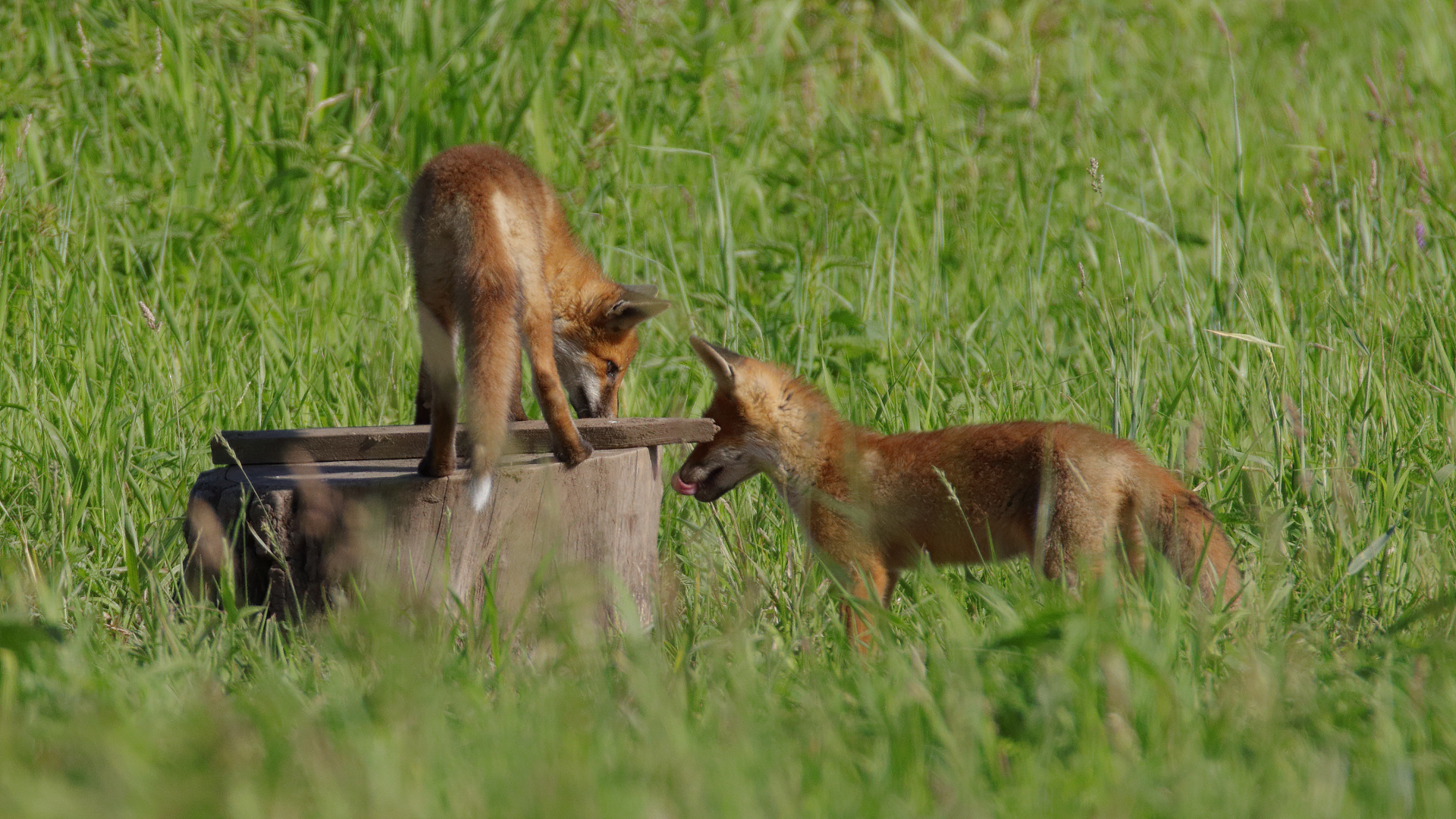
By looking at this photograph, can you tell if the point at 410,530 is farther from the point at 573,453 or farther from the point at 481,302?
the point at 481,302

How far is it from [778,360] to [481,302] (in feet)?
7.00

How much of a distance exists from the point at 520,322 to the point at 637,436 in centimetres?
53

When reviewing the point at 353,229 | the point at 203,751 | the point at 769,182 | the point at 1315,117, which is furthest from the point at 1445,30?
the point at 203,751

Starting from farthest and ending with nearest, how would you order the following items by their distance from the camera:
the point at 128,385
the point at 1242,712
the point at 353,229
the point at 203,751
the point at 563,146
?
the point at 563,146
the point at 353,229
the point at 128,385
the point at 1242,712
the point at 203,751

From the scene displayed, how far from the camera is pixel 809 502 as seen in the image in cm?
446

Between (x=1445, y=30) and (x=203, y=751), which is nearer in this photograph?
(x=203, y=751)

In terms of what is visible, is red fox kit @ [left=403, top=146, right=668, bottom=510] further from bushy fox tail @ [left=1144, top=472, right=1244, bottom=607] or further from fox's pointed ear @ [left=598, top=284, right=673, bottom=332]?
bushy fox tail @ [left=1144, top=472, right=1244, bottom=607]

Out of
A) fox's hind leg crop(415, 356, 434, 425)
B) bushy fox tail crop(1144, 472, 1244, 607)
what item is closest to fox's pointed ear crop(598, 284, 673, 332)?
fox's hind leg crop(415, 356, 434, 425)

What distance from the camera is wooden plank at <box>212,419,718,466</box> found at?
12.9 ft

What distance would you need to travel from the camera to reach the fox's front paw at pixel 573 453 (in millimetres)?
3771

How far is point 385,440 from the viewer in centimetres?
405

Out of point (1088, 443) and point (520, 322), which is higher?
point (520, 322)

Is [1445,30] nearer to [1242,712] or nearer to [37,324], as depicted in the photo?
[1242,712]

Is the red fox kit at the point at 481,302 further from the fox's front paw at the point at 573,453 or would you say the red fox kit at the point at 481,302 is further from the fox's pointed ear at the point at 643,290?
the fox's pointed ear at the point at 643,290
